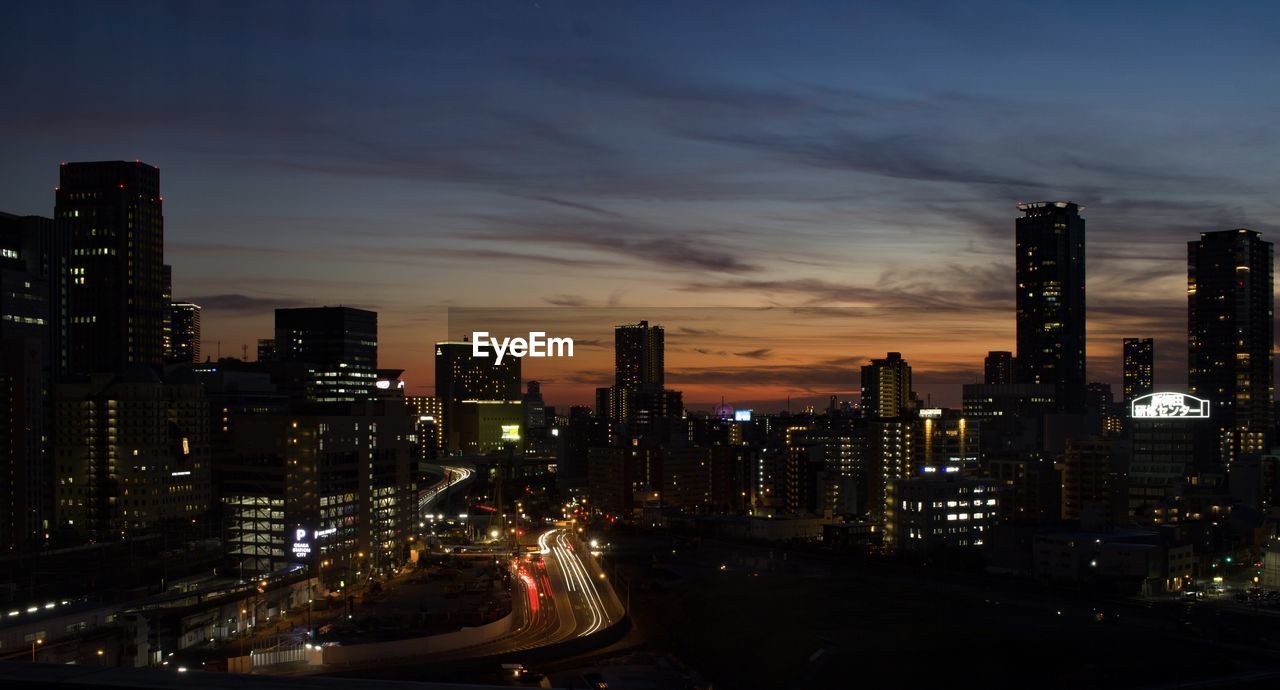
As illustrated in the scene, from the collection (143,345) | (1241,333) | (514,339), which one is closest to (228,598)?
(514,339)

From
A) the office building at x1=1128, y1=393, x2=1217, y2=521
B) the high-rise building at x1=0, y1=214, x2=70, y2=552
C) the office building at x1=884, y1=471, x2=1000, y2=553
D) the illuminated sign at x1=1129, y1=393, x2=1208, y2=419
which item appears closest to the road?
the high-rise building at x1=0, y1=214, x2=70, y2=552

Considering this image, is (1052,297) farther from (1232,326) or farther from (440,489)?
(440,489)

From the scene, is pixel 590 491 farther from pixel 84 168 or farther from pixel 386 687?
pixel 386 687

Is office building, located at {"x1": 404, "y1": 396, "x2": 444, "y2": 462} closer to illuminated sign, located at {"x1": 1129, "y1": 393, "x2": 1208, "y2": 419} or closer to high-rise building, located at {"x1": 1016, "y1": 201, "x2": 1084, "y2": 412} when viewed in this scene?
high-rise building, located at {"x1": 1016, "y1": 201, "x2": 1084, "y2": 412}

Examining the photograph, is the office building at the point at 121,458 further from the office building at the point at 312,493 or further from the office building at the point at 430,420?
the office building at the point at 430,420

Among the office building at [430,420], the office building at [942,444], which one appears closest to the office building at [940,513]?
the office building at [942,444]

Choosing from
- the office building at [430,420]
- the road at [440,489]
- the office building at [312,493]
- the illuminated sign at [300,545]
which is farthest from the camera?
the office building at [430,420]

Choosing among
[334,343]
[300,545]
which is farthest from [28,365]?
[334,343]
